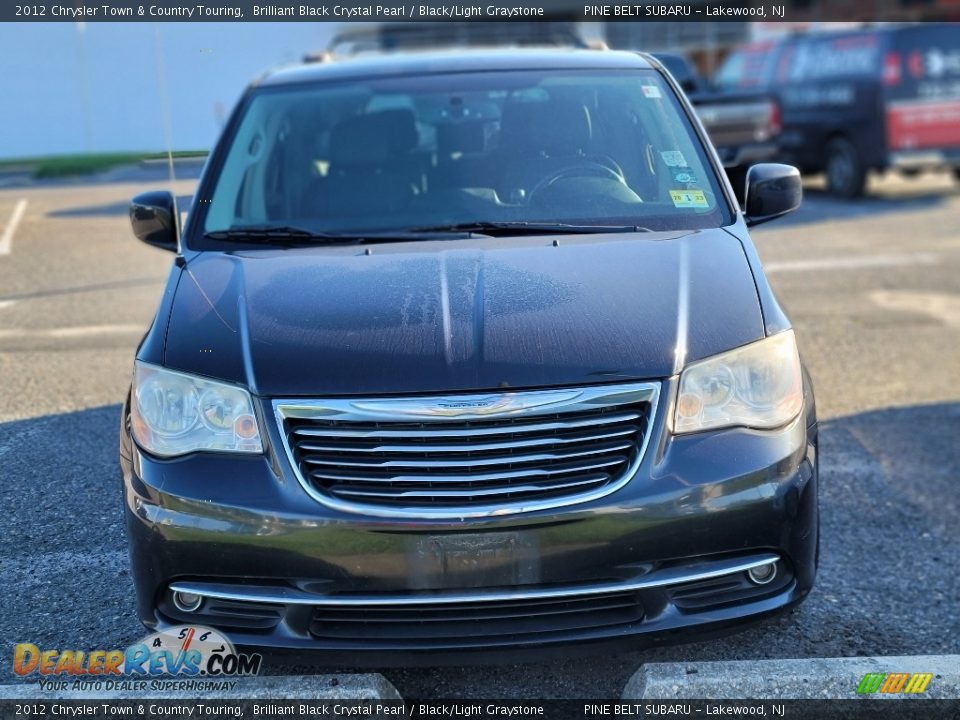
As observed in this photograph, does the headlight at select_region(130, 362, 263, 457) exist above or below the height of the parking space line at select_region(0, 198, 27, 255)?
above

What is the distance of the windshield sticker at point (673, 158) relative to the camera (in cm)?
406

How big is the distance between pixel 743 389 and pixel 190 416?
4.77ft

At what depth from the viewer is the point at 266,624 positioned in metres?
2.80

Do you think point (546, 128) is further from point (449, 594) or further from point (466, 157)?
point (449, 594)

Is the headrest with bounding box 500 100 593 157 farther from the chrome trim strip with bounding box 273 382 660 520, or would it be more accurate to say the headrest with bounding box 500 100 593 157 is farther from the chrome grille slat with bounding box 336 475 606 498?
the chrome grille slat with bounding box 336 475 606 498

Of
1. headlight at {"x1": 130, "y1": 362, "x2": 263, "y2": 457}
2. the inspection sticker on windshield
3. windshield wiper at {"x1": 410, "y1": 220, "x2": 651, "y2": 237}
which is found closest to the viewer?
headlight at {"x1": 130, "y1": 362, "x2": 263, "y2": 457}

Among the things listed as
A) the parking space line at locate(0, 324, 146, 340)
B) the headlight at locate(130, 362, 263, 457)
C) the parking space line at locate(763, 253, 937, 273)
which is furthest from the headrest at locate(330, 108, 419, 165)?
the parking space line at locate(763, 253, 937, 273)

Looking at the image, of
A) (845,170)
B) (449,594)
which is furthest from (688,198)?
(845,170)

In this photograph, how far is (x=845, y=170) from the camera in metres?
14.1

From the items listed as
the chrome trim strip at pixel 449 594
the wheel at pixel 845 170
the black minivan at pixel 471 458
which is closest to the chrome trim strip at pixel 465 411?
the black minivan at pixel 471 458

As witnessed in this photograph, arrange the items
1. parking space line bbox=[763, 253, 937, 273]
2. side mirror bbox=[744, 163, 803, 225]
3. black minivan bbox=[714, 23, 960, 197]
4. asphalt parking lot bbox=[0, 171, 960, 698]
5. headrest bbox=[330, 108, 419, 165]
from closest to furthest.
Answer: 1. asphalt parking lot bbox=[0, 171, 960, 698]
2. side mirror bbox=[744, 163, 803, 225]
3. headrest bbox=[330, 108, 419, 165]
4. parking space line bbox=[763, 253, 937, 273]
5. black minivan bbox=[714, 23, 960, 197]

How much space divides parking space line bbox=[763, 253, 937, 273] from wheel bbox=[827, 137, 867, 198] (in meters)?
4.23

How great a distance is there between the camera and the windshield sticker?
13.3 feet

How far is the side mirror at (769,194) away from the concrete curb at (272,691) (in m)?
2.22
